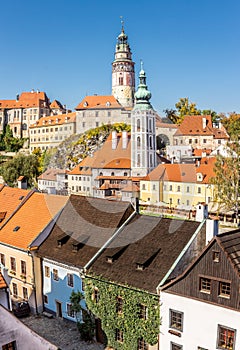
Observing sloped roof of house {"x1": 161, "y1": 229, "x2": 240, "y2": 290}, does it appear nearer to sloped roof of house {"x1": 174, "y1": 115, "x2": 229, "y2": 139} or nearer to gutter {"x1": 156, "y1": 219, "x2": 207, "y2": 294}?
gutter {"x1": 156, "y1": 219, "x2": 207, "y2": 294}

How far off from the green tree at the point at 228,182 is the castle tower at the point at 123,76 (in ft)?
220

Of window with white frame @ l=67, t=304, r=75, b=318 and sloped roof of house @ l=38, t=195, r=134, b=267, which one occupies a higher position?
sloped roof of house @ l=38, t=195, r=134, b=267

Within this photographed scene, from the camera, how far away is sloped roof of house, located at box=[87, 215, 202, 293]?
60.2ft

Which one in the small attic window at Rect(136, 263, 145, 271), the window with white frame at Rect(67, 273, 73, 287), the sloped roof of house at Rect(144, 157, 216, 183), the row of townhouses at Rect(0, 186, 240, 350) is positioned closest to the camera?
the row of townhouses at Rect(0, 186, 240, 350)

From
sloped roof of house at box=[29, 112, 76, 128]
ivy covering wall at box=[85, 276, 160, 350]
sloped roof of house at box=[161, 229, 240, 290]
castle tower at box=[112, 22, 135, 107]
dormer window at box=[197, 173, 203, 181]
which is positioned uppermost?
castle tower at box=[112, 22, 135, 107]

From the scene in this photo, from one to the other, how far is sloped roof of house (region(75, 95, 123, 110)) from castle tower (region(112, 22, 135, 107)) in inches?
406

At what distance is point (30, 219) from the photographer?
2638cm

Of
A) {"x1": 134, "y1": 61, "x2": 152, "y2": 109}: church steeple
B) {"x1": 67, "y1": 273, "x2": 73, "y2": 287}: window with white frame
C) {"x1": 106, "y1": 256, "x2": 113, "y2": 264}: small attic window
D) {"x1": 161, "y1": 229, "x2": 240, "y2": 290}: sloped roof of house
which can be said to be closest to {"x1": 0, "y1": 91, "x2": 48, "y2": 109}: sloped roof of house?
{"x1": 134, "y1": 61, "x2": 152, "y2": 109}: church steeple

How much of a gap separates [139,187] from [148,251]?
4083cm

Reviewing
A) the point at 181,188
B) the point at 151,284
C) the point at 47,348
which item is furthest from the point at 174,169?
the point at 47,348

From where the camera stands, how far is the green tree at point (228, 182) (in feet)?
138

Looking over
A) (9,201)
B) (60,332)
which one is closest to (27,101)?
(9,201)

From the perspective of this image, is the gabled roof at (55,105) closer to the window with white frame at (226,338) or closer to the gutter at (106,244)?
the gutter at (106,244)

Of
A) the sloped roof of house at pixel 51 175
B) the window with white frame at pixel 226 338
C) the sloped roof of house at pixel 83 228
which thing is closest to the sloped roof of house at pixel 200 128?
the sloped roof of house at pixel 51 175
